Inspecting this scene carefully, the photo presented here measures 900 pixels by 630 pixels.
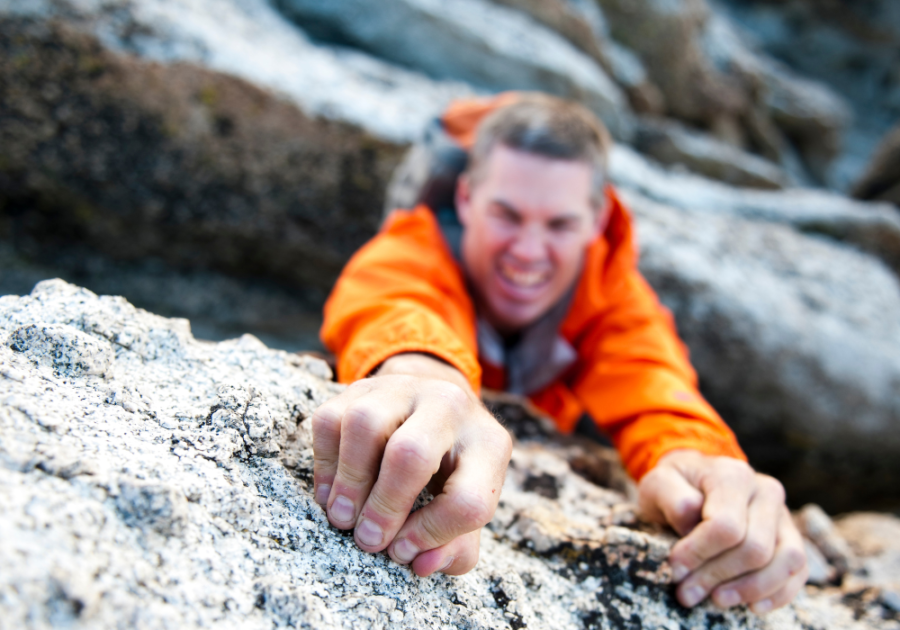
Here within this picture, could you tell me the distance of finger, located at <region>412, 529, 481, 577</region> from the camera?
3.58ft

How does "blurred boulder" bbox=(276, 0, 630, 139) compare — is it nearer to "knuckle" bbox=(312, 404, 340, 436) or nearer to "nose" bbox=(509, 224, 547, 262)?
"nose" bbox=(509, 224, 547, 262)

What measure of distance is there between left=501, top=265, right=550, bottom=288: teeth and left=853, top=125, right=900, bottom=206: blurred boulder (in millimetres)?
8053

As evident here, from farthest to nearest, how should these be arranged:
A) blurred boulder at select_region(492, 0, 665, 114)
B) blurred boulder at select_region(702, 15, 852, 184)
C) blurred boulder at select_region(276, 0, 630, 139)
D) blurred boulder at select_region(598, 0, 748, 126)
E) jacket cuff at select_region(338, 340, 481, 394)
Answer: blurred boulder at select_region(702, 15, 852, 184) → blurred boulder at select_region(598, 0, 748, 126) → blurred boulder at select_region(492, 0, 665, 114) → blurred boulder at select_region(276, 0, 630, 139) → jacket cuff at select_region(338, 340, 481, 394)

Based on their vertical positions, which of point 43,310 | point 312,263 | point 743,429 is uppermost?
point 43,310

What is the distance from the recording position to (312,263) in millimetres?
3686

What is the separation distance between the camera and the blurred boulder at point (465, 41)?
4277 mm

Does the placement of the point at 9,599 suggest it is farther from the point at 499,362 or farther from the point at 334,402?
the point at 499,362

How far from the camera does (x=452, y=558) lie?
1114 millimetres

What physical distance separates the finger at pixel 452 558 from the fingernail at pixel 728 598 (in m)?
0.78

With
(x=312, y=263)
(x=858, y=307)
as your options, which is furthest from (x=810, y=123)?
(x=312, y=263)

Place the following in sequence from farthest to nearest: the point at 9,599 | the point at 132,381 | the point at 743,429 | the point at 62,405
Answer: the point at 743,429
the point at 132,381
the point at 62,405
the point at 9,599

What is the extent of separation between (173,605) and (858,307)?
14.9ft

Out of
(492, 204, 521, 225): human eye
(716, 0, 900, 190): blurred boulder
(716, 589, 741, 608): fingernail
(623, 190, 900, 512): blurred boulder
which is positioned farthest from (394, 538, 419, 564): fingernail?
(716, 0, 900, 190): blurred boulder

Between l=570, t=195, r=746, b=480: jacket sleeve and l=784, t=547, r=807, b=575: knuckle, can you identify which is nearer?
l=784, t=547, r=807, b=575: knuckle
